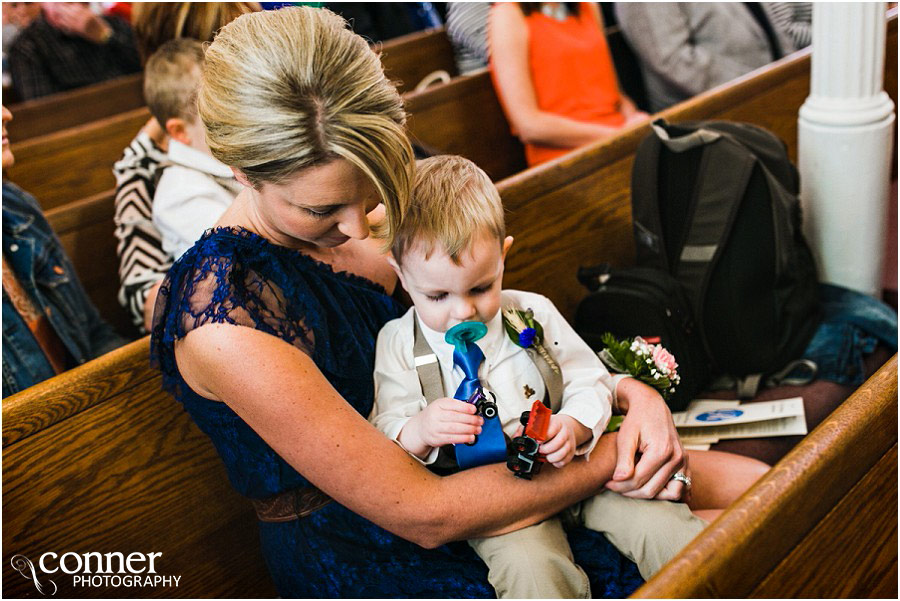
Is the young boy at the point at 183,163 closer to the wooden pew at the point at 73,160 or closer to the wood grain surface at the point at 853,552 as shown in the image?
the wooden pew at the point at 73,160

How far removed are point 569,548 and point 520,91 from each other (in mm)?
2124

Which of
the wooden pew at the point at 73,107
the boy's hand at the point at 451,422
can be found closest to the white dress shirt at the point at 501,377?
the boy's hand at the point at 451,422

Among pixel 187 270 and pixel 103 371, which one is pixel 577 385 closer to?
pixel 187 270

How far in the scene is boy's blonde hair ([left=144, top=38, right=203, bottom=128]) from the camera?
88.7 inches

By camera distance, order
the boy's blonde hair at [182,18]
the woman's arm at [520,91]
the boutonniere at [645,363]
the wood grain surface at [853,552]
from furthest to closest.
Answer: the woman's arm at [520,91] → the boy's blonde hair at [182,18] → the boutonniere at [645,363] → the wood grain surface at [853,552]

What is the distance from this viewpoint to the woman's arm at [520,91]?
10.3 ft

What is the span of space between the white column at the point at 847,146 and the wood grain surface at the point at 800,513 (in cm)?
122

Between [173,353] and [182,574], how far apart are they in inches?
23.5

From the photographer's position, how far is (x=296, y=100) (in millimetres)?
1189

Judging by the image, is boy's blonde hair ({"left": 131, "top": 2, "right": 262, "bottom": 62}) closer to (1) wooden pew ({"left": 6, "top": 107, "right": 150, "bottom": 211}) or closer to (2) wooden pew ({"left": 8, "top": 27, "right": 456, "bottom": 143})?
(1) wooden pew ({"left": 6, "top": 107, "right": 150, "bottom": 211})

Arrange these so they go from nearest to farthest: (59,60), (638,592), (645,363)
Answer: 1. (638,592)
2. (645,363)
3. (59,60)

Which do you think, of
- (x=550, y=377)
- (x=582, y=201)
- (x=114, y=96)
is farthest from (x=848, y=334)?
(x=114, y=96)

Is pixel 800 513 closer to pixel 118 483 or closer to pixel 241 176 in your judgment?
pixel 241 176

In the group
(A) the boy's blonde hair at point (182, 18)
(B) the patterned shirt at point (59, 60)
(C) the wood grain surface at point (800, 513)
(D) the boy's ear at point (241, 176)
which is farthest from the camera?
(B) the patterned shirt at point (59, 60)
